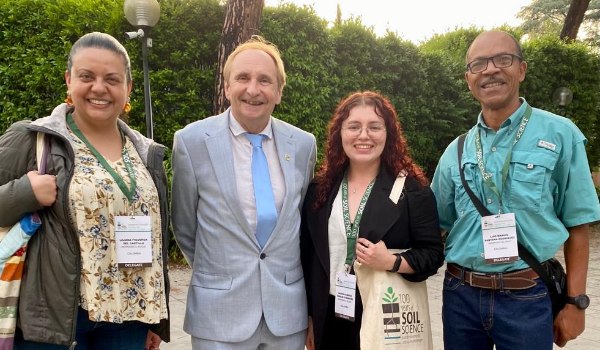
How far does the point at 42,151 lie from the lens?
1.98 metres

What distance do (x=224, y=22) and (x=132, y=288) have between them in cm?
553

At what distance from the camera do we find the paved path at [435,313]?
4527mm

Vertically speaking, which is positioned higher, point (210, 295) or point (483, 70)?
point (483, 70)

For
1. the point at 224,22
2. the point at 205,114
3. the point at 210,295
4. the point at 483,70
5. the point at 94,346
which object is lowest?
the point at 94,346

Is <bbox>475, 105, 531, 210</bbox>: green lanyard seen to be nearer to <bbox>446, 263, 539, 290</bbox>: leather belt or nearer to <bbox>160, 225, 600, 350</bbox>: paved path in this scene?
<bbox>446, 263, 539, 290</bbox>: leather belt

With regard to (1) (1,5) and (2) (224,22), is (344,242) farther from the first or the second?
(1) (1,5)

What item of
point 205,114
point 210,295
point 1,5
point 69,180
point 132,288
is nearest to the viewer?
point 69,180

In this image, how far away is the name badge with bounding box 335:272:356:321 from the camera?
92.8 inches

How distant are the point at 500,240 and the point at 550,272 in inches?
12.1

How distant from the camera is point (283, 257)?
2.44 meters

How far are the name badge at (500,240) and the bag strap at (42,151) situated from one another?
1.88m

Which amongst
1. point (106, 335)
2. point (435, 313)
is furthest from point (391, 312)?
point (435, 313)

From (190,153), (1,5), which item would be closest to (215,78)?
(1,5)

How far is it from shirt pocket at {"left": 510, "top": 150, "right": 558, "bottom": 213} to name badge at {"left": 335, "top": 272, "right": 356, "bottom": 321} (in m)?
0.81
